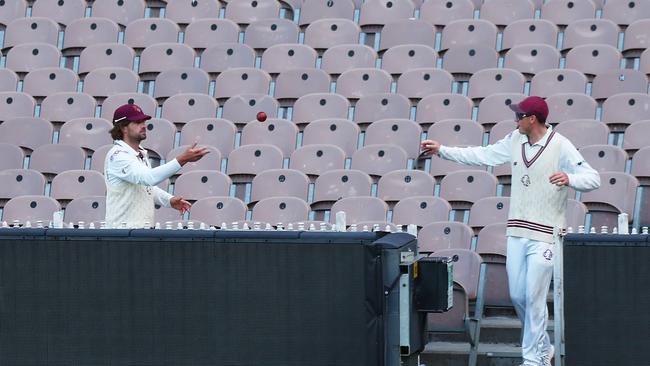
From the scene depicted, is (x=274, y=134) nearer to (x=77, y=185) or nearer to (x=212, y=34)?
(x=77, y=185)

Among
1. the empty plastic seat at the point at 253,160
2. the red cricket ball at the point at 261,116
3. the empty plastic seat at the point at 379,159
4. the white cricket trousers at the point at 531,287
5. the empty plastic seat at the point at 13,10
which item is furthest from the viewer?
the empty plastic seat at the point at 13,10

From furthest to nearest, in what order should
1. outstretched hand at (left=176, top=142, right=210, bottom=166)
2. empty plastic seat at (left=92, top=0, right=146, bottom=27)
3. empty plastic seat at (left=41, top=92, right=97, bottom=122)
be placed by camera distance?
empty plastic seat at (left=92, top=0, right=146, bottom=27) → empty plastic seat at (left=41, top=92, right=97, bottom=122) → outstretched hand at (left=176, top=142, right=210, bottom=166)

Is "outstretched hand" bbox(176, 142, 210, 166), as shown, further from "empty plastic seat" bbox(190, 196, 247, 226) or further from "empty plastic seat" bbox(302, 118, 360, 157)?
"empty plastic seat" bbox(302, 118, 360, 157)

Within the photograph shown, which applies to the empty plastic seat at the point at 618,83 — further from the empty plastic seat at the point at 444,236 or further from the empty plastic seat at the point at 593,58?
the empty plastic seat at the point at 444,236

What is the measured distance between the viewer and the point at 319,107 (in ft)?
32.8

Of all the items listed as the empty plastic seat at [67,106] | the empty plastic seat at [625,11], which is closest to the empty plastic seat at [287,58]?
the empty plastic seat at [67,106]

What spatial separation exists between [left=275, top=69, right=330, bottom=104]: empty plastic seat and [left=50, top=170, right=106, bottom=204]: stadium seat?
178 centimetres

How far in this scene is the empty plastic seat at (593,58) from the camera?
10.2m

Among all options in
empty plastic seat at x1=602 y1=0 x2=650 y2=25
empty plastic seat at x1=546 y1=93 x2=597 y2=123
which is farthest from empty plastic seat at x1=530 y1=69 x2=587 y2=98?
empty plastic seat at x1=602 y1=0 x2=650 y2=25

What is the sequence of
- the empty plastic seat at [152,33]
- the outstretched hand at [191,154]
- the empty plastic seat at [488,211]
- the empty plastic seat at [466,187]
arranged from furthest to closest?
the empty plastic seat at [152,33] < the empty plastic seat at [466,187] < the empty plastic seat at [488,211] < the outstretched hand at [191,154]

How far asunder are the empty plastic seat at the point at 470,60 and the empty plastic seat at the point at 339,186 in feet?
5.97

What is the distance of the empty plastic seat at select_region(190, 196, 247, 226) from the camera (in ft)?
28.6

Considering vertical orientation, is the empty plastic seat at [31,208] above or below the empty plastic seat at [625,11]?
below

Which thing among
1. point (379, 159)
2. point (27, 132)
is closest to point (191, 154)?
point (379, 159)
